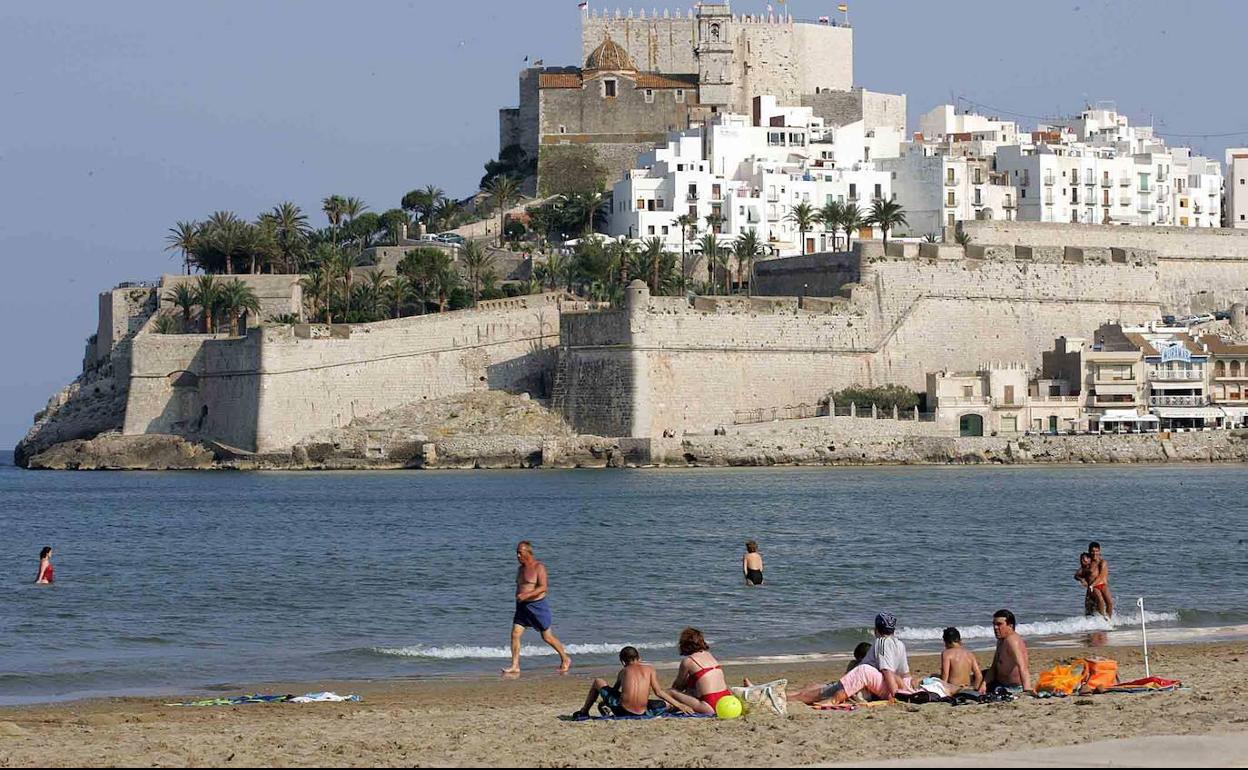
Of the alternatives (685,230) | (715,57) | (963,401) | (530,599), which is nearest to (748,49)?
(715,57)

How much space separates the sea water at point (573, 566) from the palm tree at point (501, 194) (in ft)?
58.1

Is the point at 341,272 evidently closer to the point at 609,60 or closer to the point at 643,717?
the point at 609,60

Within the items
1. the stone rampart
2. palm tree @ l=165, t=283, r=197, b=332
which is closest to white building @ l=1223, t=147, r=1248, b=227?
the stone rampart

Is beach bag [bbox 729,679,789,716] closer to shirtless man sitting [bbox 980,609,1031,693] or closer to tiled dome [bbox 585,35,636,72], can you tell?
shirtless man sitting [bbox 980,609,1031,693]

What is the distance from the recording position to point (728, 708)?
11984 mm

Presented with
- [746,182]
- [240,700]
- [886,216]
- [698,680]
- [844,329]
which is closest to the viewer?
[698,680]

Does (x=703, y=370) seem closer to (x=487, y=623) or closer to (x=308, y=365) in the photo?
(x=308, y=365)

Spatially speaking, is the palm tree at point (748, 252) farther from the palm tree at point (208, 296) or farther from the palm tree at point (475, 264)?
the palm tree at point (208, 296)

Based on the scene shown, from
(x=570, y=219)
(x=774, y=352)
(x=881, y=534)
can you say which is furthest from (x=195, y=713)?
(x=570, y=219)

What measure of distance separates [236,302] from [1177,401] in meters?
23.3

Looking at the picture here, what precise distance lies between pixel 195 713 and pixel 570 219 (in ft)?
150

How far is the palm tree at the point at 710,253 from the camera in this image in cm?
5322

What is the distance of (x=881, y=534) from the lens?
29.2 meters

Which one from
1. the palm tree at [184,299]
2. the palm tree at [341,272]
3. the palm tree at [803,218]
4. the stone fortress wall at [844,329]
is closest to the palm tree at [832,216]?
the palm tree at [803,218]
